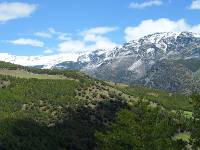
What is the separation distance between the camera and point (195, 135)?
57.0 m

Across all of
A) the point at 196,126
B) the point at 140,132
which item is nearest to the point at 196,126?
the point at 196,126

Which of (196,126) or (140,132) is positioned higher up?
(196,126)

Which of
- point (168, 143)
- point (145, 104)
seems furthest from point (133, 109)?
point (168, 143)

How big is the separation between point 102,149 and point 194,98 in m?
19.7

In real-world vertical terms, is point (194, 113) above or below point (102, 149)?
above

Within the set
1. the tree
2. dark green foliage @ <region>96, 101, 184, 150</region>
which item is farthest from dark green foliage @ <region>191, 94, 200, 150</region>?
dark green foliage @ <region>96, 101, 184, 150</region>

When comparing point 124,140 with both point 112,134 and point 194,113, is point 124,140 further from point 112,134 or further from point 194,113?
point 194,113

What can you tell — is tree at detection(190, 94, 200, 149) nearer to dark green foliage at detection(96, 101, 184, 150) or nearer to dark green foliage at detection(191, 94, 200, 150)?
dark green foliage at detection(191, 94, 200, 150)

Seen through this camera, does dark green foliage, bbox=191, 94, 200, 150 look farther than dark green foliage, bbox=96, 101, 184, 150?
No

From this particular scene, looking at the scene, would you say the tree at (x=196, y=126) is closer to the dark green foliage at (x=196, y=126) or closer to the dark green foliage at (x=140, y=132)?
the dark green foliage at (x=196, y=126)

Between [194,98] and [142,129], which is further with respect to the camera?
[142,129]

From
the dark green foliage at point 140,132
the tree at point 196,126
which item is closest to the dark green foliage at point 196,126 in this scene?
the tree at point 196,126

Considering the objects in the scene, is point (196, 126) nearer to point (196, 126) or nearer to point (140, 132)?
point (196, 126)

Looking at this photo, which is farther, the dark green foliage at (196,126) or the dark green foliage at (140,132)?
the dark green foliage at (140,132)
